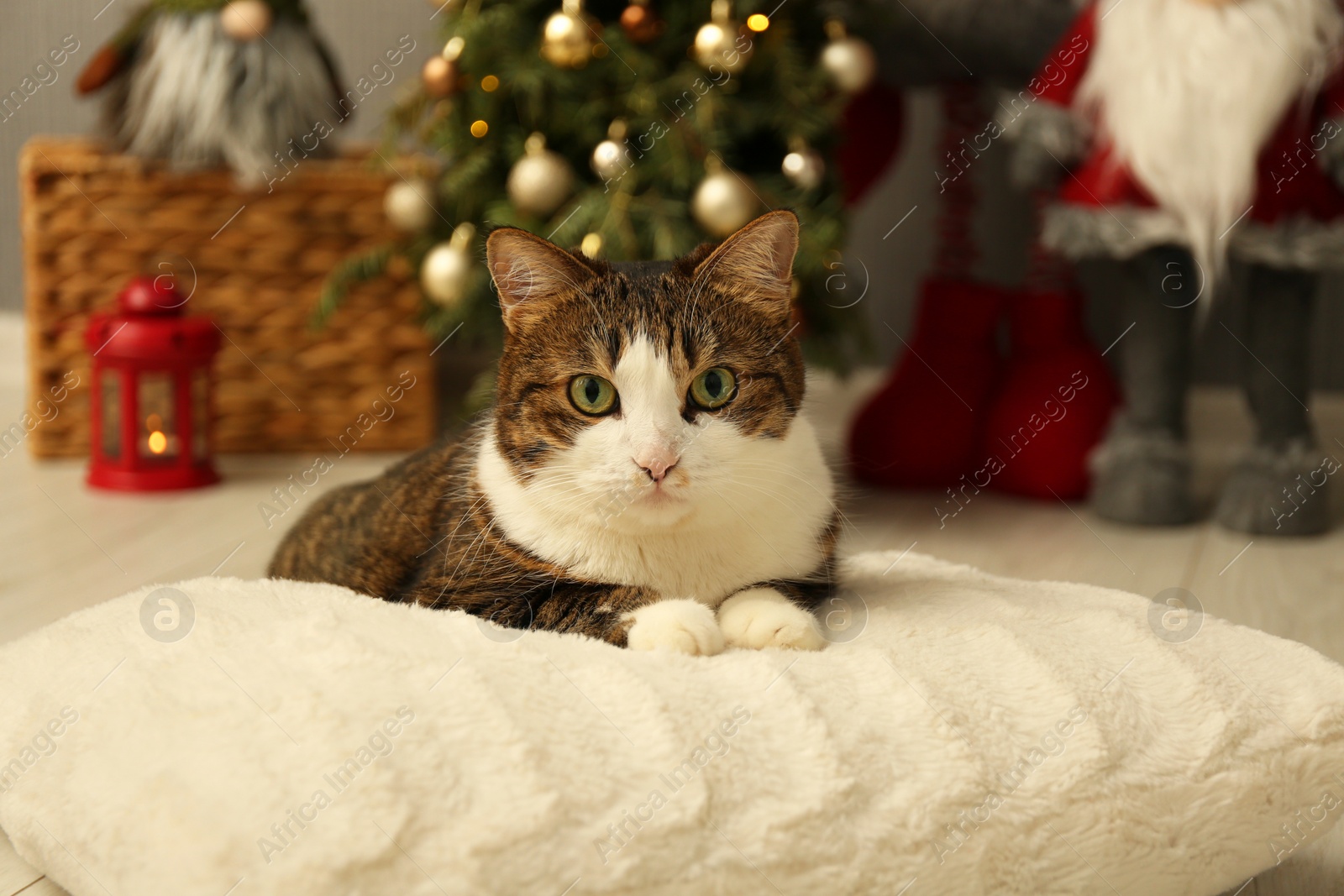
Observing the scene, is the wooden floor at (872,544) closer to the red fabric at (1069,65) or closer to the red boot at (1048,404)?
the red boot at (1048,404)

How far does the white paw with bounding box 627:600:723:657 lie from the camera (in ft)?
3.02

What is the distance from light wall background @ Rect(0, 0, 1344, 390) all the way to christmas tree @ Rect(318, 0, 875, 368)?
70 cm

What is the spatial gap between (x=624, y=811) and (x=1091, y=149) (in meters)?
1.54

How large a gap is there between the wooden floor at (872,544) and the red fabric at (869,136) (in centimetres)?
39

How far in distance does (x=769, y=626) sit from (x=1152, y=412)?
137 cm

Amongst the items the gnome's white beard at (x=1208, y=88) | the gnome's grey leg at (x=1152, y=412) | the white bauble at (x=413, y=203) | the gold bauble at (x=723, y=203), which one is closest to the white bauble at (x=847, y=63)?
the gold bauble at (x=723, y=203)

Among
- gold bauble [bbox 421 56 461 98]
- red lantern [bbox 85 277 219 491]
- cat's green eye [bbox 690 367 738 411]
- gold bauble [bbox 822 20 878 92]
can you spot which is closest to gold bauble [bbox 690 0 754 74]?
gold bauble [bbox 822 20 878 92]

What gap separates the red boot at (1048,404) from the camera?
222cm

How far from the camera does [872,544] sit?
6.23ft

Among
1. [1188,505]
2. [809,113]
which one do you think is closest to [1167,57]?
[809,113]

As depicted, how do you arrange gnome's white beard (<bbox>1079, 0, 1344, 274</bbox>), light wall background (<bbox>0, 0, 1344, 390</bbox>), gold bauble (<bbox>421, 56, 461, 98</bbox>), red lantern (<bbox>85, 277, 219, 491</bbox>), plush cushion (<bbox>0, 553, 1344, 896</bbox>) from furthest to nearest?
1. light wall background (<bbox>0, 0, 1344, 390</bbox>)
2. red lantern (<bbox>85, 277, 219, 491</bbox>)
3. gold bauble (<bbox>421, 56, 461, 98</bbox>)
4. gnome's white beard (<bbox>1079, 0, 1344, 274</bbox>)
5. plush cushion (<bbox>0, 553, 1344, 896</bbox>)

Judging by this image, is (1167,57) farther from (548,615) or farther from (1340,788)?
(548,615)

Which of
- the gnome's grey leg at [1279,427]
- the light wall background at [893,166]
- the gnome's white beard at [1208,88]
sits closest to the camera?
→ the gnome's white beard at [1208,88]

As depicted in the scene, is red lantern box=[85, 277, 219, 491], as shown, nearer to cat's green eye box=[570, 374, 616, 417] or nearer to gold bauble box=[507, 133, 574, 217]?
gold bauble box=[507, 133, 574, 217]
